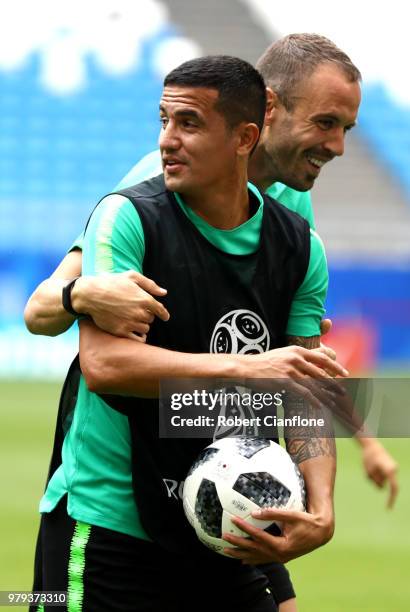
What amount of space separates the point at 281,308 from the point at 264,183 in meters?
1.10

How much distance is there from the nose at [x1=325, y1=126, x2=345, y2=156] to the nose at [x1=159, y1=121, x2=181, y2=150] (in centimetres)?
126

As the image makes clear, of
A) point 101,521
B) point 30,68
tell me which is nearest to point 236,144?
point 101,521

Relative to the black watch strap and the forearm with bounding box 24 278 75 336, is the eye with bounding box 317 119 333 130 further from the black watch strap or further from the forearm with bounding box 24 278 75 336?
the black watch strap

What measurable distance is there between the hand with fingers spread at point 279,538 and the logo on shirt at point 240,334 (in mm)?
528

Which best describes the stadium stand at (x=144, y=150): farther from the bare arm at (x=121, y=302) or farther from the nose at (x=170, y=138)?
the bare arm at (x=121, y=302)

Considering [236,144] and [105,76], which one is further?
[105,76]

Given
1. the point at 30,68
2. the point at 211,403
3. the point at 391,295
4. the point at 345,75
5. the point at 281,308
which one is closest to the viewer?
the point at 211,403

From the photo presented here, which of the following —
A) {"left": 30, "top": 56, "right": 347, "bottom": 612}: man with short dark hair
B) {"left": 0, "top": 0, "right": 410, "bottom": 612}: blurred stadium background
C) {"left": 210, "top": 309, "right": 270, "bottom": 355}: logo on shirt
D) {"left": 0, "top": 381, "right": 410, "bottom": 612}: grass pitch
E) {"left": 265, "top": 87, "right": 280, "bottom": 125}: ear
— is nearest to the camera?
{"left": 30, "top": 56, "right": 347, "bottom": 612}: man with short dark hair

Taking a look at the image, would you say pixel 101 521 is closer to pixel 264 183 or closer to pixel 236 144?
pixel 236 144

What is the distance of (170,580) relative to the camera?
3.69m

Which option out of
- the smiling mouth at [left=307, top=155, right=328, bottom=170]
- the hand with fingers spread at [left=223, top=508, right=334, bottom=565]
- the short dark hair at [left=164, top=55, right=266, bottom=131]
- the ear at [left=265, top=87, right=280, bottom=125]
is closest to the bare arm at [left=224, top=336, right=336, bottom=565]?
the hand with fingers spread at [left=223, top=508, right=334, bottom=565]

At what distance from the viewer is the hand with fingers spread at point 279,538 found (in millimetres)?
3459

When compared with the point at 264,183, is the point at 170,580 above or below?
below

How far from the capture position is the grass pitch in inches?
308
